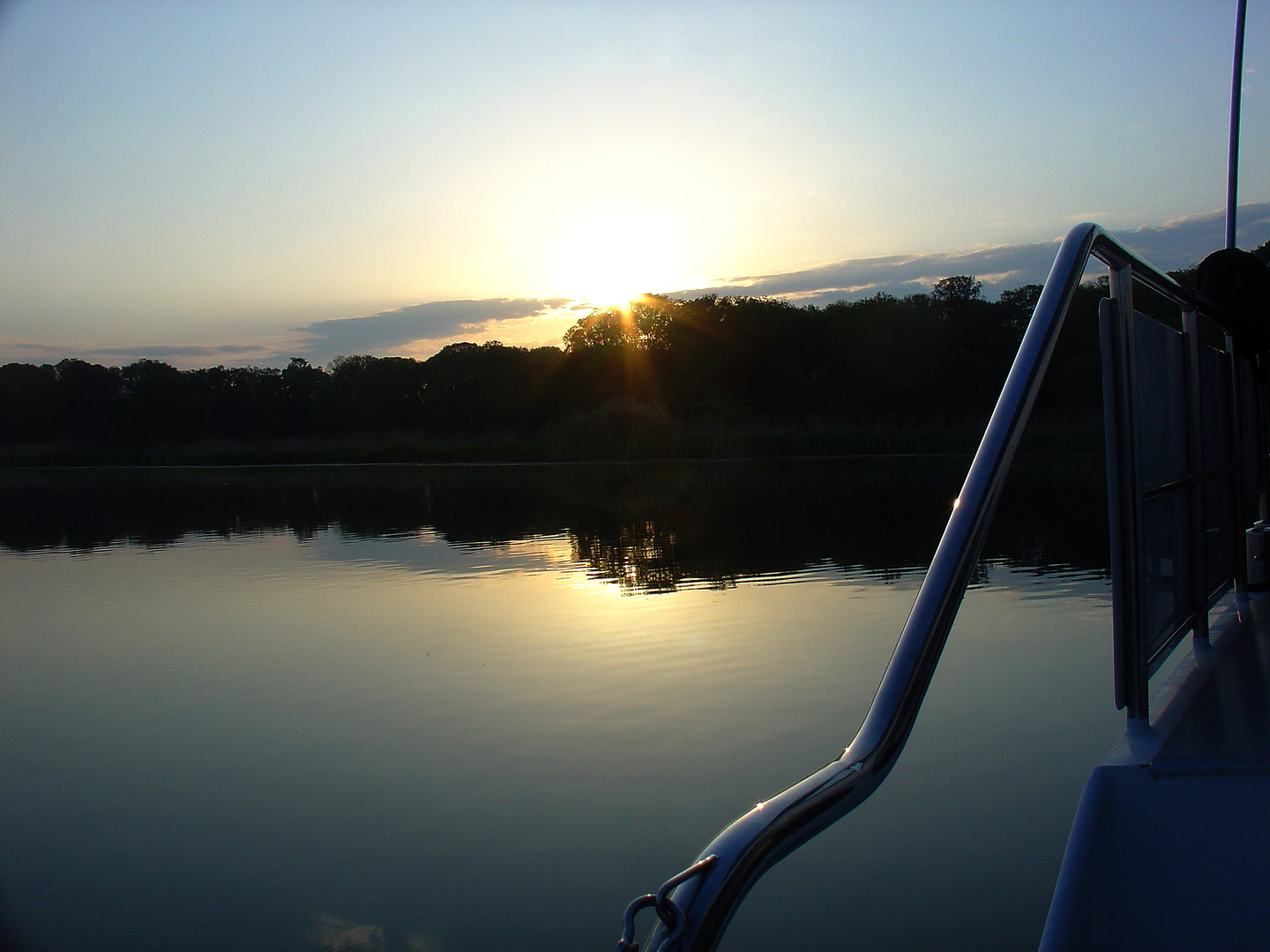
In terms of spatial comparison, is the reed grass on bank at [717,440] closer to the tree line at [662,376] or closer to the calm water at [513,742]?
the tree line at [662,376]

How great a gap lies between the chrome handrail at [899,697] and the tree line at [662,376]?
2823cm

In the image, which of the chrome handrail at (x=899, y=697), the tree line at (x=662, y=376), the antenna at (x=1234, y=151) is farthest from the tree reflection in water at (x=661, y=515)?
the tree line at (x=662, y=376)

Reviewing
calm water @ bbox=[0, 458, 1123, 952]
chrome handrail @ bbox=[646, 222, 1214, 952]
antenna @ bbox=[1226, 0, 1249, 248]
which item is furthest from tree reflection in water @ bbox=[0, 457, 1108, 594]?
chrome handrail @ bbox=[646, 222, 1214, 952]

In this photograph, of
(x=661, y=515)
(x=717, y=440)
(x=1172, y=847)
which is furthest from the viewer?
(x=717, y=440)

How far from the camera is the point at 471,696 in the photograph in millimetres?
3488

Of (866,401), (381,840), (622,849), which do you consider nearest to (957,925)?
(622,849)

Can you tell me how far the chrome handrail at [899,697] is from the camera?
714 millimetres

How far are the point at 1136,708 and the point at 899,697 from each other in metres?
0.80

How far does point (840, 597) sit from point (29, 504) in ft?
45.7

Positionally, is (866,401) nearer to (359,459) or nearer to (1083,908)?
(359,459)

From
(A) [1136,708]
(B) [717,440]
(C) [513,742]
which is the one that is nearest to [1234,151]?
(A) [1136,708]

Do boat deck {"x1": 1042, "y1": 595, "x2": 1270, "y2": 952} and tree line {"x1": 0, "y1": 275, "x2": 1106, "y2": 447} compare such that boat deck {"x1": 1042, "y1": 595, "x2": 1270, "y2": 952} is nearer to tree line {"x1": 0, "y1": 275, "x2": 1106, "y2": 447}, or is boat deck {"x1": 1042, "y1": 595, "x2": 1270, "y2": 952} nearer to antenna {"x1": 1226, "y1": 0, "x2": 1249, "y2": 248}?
antenna {"x1": 1226, "y1": 0, "x2": 1249, "y2": 248}

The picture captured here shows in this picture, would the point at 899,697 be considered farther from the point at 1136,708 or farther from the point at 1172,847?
the point at 1136,708

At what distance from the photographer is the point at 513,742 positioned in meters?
2.97
